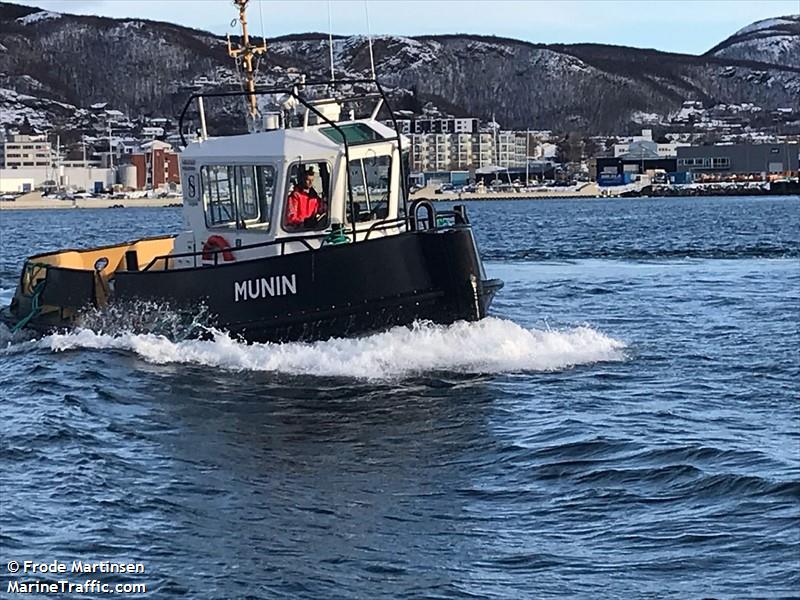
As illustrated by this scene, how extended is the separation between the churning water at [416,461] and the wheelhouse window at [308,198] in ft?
5.93

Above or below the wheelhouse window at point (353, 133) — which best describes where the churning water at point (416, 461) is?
below

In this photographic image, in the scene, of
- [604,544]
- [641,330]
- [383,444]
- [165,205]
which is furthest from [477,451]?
[165,205]

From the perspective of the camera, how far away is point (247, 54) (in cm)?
2106

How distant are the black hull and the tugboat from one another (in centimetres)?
1

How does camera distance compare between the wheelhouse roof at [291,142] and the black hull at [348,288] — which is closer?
the black hull at [348,288]

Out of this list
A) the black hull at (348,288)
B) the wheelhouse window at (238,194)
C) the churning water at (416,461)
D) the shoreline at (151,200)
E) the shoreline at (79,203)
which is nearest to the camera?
the churning water at (416,461)

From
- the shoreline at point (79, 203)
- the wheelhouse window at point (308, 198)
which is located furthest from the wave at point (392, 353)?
the shoreline at point (79, 203)

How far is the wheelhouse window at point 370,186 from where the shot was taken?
19312 millimetres

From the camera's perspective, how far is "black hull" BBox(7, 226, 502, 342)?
18.0 m

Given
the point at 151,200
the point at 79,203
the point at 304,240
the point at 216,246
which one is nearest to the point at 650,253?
the point at 216,246

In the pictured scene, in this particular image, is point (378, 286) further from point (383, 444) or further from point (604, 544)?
point (604, 544)

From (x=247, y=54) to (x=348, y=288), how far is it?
482 cm

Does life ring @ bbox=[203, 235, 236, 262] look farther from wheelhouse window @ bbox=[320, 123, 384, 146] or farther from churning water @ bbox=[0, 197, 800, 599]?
wheelhouse window @ bbox=[320, 123, 384, 146]

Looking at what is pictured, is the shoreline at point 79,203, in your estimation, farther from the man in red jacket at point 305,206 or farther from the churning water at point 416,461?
the churning water at point 416,461
